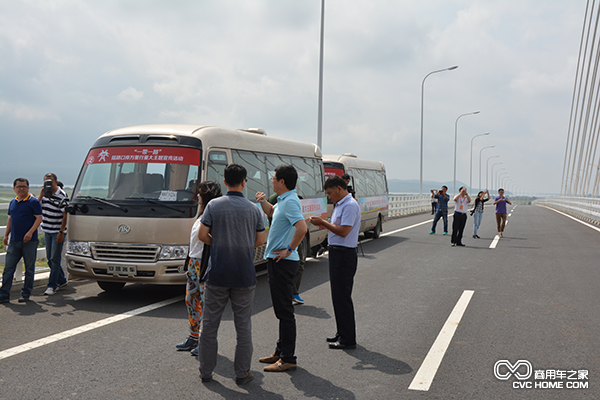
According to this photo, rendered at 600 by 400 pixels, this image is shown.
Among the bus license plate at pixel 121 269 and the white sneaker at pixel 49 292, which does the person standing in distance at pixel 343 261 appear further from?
the white sneaker at pixel 49 292

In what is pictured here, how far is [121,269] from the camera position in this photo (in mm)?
7629

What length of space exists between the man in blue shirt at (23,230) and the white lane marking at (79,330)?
1835mm

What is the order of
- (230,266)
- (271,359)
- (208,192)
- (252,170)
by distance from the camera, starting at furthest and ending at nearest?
1. (252,170)
2. (208,192)
3. (271,359)
4. (230,266)

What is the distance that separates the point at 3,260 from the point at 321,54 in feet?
56.3

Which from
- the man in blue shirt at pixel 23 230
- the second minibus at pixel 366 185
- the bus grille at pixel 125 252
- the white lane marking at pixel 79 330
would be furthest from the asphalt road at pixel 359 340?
the second minibus at pixel 366 185

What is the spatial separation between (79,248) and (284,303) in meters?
4.20

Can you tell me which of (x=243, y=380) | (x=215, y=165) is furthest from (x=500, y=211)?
(x=243, y=380)

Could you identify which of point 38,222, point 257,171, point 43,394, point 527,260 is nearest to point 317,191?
point 257,171

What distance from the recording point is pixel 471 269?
11125 millimetres

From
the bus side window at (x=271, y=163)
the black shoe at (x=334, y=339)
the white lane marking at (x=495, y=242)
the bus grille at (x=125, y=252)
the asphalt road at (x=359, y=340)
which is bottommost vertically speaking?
the white lane marking at (x=495, y=242)

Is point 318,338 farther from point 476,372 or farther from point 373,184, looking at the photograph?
point 373,184

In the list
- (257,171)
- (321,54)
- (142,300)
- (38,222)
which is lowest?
(142,300)

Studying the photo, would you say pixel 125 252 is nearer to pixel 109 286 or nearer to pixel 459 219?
pixel 109 286

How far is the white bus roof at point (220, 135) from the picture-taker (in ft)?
27.7
